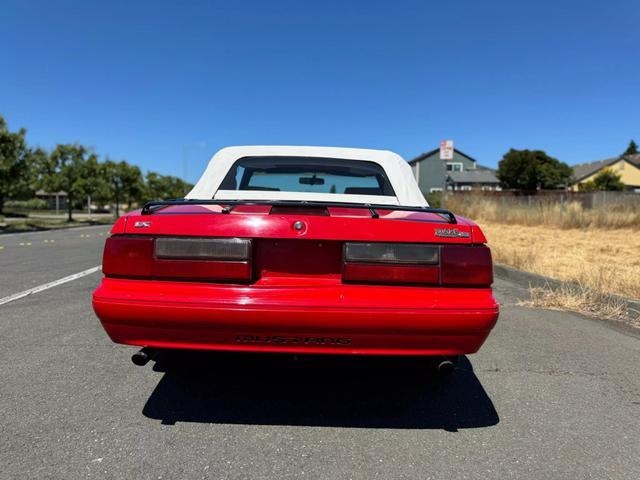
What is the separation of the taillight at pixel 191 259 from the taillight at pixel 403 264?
54 centimetres

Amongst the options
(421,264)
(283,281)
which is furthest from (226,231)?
(421,264)

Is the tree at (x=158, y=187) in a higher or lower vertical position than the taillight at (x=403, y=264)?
higher

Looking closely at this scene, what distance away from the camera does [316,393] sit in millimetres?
3139

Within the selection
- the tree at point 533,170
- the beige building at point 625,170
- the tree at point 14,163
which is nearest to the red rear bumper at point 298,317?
the tree at point 14,163

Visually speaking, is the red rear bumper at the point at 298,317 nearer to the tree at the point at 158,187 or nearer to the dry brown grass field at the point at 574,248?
the dry brown grass field at the point at 574,248

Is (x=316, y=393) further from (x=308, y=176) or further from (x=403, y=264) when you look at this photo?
(x=308, y=176)

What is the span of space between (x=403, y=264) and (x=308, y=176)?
2.21 meters

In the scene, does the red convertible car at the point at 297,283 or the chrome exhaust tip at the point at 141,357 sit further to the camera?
the chrome exhaust tip at the point at 141,357

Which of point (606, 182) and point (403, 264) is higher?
point (606, 182)

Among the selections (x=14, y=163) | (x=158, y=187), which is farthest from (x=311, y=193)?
(x=158, y=187)

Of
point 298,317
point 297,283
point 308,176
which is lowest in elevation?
point 298,317

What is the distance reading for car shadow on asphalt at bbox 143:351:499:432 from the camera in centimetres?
278

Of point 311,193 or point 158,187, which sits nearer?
point 311,193

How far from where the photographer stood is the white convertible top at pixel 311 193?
155 inches
